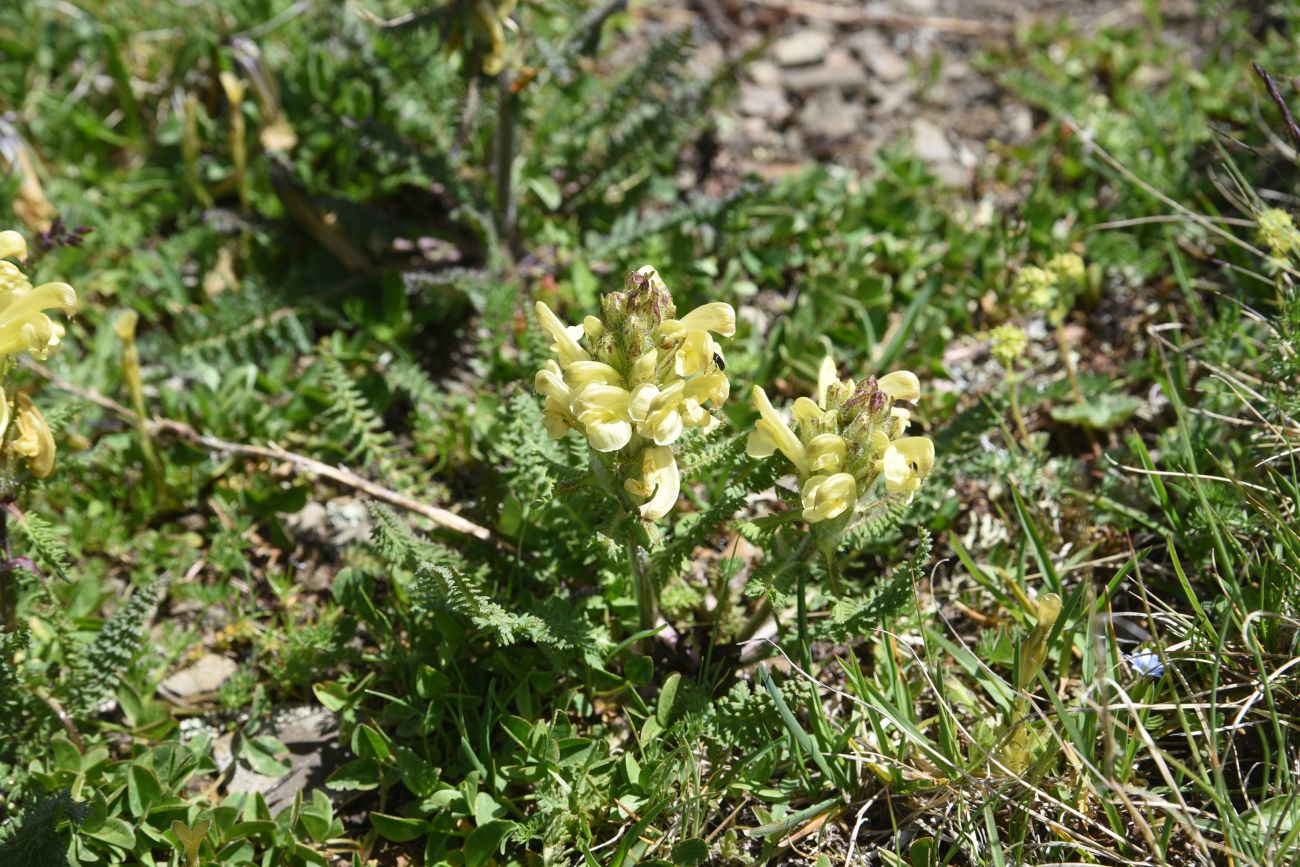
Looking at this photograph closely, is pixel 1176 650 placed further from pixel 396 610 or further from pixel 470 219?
pixel 470 219

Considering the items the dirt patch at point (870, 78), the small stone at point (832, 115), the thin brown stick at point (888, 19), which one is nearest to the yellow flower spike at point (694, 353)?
the dirt patch at point (870, 78)

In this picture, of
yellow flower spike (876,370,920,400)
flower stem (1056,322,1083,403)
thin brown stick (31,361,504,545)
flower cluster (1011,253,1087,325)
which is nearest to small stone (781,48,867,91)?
flower cluster (1011,253,1087,325)

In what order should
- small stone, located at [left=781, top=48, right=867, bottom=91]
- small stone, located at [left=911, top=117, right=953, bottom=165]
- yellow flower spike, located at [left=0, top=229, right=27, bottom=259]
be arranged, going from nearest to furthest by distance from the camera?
yellow flower spike, located at [left=0, top=229, right=27, bottom=259] < small stone, located at [left=911, top=117, right=953, bottom=165] < small stone, located at [left=781, top=48, right=867, bottom=91]

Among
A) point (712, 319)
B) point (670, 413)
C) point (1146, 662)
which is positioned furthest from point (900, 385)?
point (1146, 662)

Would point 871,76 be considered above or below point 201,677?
above

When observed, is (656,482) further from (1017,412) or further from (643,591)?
(1017,412)

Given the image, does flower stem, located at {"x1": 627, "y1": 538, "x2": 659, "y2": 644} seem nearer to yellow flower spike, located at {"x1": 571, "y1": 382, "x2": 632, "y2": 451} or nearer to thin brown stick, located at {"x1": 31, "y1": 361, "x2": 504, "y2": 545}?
yellow flower spike, located at {"x1": 571, "y1": 382, "x2": 632, "y2": 451}
